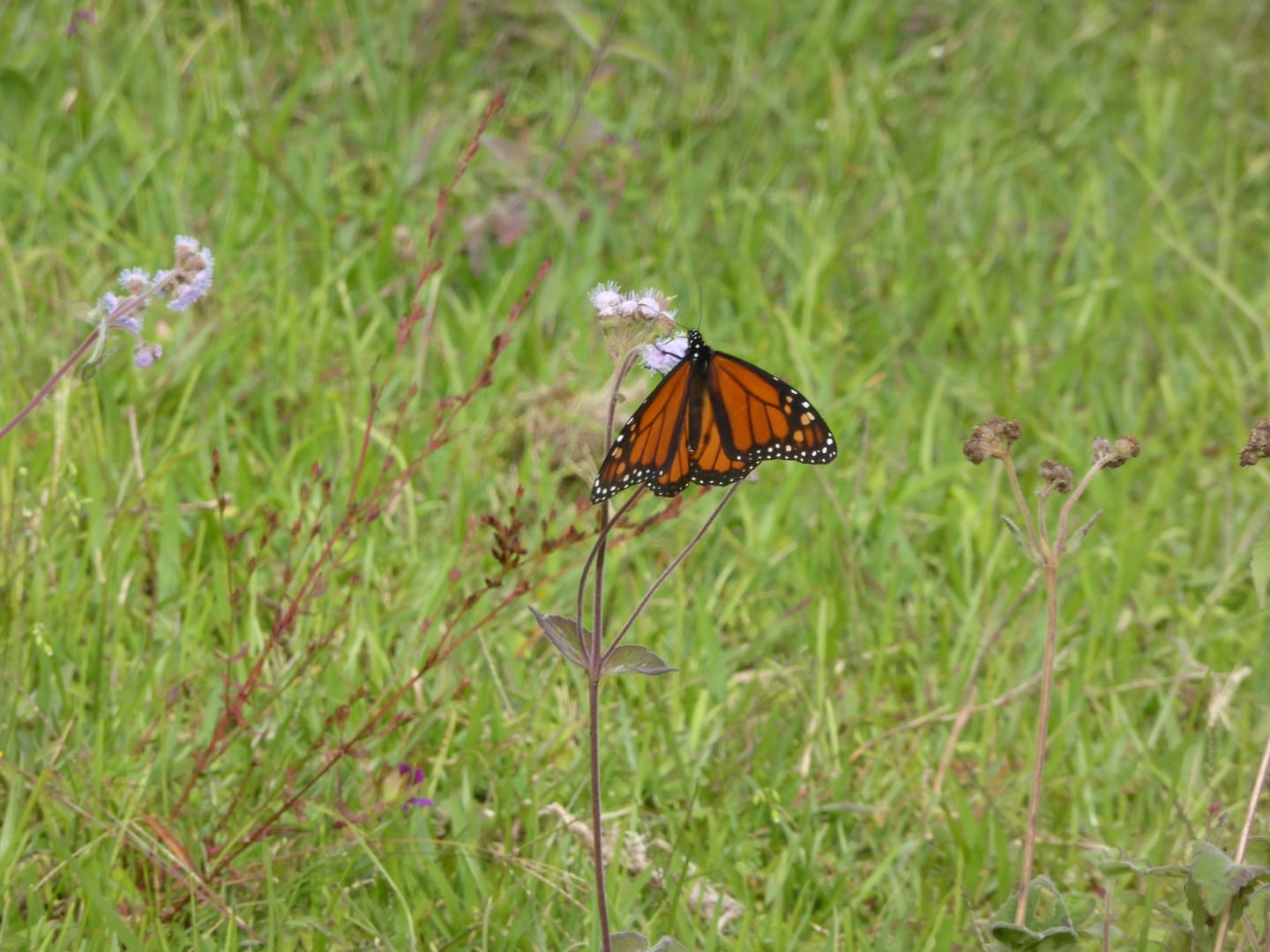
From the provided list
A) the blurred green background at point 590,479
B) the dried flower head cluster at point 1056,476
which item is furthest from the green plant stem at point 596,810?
the dried flower head cluster at point 1056,476

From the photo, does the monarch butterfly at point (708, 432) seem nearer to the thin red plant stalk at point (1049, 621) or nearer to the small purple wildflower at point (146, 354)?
the thin red plant stalk at point (1049, 621)

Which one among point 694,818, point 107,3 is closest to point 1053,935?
point 694,818

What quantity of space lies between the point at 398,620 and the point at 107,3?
2.54 metres

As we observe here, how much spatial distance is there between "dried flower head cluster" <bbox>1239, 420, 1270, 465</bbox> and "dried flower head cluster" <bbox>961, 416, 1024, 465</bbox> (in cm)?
26

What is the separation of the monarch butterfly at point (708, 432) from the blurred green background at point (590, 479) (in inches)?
13.8

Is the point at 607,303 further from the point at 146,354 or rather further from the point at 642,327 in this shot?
the point at 146,354

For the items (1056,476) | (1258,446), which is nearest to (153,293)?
(1056,476)

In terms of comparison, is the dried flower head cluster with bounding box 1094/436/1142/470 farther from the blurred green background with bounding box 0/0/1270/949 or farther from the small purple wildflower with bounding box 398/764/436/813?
the small purple wildflower with bounding box 398/764/436/813

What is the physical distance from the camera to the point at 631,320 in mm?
1815

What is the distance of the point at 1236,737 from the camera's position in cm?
292

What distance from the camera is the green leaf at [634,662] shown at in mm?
1738

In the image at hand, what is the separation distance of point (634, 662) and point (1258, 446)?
2.57 ft

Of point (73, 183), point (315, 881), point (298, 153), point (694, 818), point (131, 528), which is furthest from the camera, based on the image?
point (298, 153)

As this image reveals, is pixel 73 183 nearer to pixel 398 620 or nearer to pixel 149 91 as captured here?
pixel 149 91
